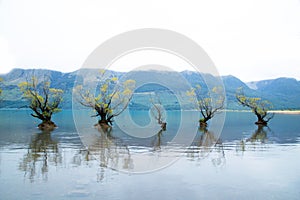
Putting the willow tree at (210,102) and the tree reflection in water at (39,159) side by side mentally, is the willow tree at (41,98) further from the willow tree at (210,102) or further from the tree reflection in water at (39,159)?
the willow tree at (210,102)

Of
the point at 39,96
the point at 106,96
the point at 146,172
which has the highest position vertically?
the point at 106,96

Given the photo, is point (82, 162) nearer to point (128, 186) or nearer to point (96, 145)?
point (128, 186)

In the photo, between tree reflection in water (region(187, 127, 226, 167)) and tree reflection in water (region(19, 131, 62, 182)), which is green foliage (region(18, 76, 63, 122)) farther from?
tree reflection in water (region(187, 127, 226, 167))

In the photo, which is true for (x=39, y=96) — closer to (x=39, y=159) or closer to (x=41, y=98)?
(x=41, y=98)

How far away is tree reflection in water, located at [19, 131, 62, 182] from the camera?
1494 centimetres

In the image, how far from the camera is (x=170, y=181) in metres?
14.0

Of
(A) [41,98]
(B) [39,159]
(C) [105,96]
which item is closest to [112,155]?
(B) [39,159]

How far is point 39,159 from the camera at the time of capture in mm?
18250

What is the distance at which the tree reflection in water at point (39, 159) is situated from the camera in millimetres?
14945

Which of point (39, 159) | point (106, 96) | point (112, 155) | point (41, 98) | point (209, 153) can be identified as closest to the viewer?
point (39, 159)

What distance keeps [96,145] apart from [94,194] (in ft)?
44.3

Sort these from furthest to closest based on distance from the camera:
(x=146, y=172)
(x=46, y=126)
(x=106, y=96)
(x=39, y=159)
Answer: (x=106, y=96), (x=46, y=126), (x=39, y=159), (x=146, y=172)

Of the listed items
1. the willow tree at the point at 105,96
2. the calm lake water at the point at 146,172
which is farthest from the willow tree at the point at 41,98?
the calm lake water at the point at 146,172

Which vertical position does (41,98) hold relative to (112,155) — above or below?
above
